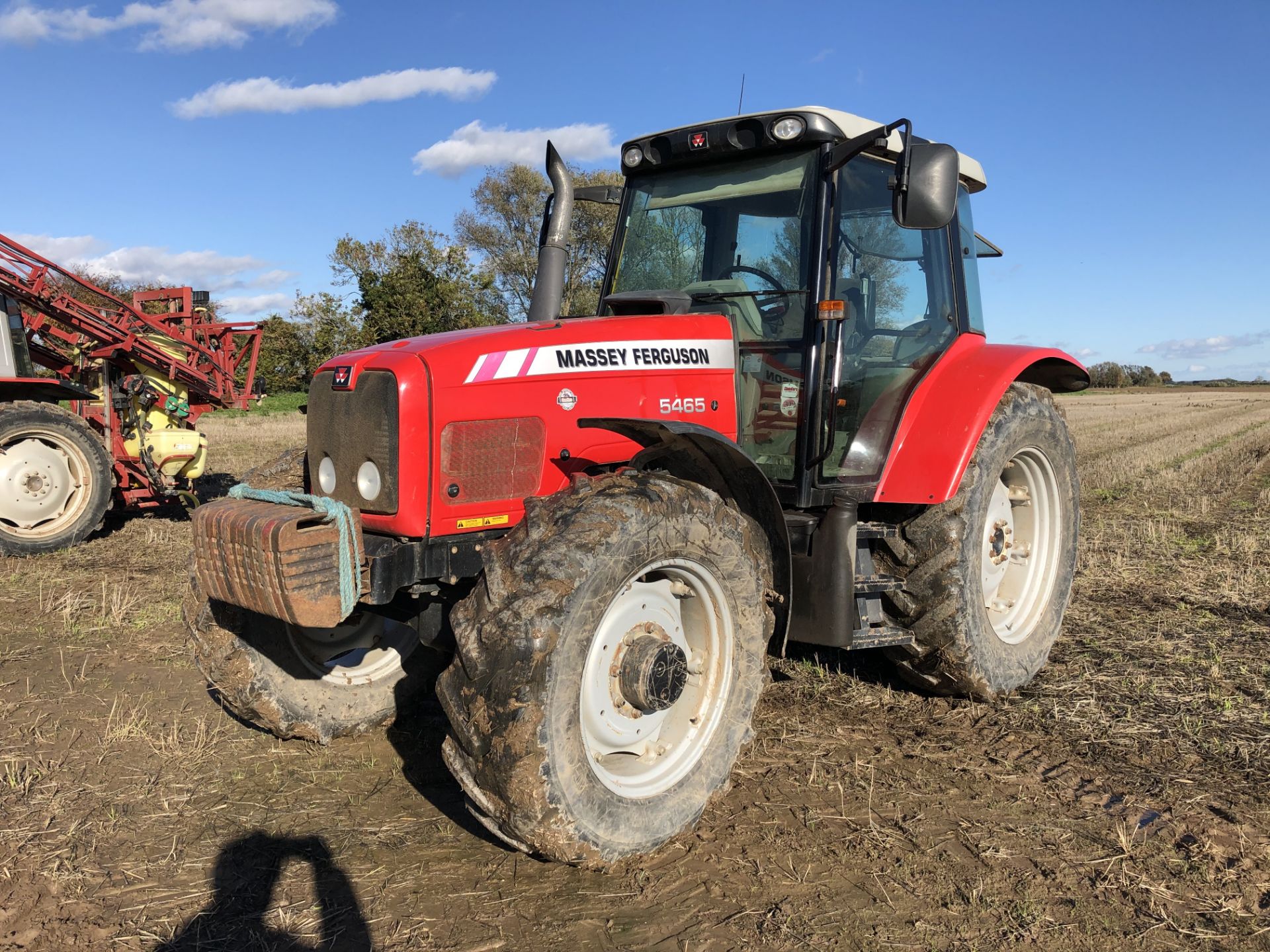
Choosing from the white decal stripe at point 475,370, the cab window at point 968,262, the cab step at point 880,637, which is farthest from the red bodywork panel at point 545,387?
the cab window at point 968,262

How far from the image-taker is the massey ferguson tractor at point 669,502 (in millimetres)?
2836

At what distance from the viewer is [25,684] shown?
4699 mm

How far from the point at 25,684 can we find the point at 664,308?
355 centimetres

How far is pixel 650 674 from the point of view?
10.0ft

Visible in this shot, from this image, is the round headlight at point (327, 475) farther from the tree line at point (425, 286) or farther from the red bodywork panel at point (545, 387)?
the tree line at point (425, 286)

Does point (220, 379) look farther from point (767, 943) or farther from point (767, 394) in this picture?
point (767, 943)

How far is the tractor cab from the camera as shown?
389 cm

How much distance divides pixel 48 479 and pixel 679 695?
6857 millimetres

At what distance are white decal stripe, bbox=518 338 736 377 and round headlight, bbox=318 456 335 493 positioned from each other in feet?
2.45

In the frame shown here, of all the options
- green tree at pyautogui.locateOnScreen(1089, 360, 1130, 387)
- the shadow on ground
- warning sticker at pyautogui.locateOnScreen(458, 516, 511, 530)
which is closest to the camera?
the shadow on ground

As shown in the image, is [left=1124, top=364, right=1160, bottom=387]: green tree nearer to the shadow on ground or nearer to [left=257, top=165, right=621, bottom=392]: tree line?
[left=257, top=165, right=621, bottom=392]: tree line

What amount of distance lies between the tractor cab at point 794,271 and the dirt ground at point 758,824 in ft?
3.83

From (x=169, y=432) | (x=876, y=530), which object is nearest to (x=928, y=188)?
(x=876, y=530)

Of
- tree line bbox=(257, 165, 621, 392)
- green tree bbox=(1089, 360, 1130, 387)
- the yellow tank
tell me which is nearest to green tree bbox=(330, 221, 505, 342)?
tree line bbox=(257, 165, 621, 392)
